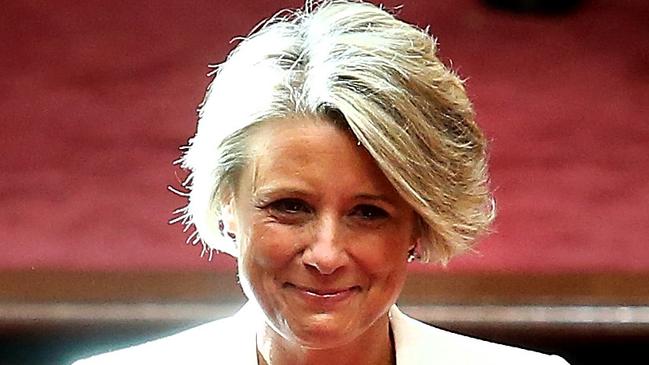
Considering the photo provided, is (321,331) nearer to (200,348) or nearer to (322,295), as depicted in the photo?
(322,295)

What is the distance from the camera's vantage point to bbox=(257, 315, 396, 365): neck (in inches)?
47.1

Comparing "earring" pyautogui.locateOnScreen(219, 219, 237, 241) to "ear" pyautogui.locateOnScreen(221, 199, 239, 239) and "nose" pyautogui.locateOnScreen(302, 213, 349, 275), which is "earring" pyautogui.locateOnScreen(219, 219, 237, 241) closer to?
"ear" pyautogui.locateOnScreen(221, 199, 239, 239)

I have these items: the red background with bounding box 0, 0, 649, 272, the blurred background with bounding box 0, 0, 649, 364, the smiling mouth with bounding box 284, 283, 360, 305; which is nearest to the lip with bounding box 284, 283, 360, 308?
the smiling mouth with bounding box 284, 283, 360, 305

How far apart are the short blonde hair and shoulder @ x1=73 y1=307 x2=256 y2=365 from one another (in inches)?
5.9

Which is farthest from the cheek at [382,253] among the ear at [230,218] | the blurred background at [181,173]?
the blurred background at [181,173]

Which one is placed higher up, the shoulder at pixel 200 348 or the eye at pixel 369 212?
the eye at pixel 369 212

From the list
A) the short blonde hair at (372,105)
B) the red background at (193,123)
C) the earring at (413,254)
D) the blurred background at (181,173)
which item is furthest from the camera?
the red background at (193,123)

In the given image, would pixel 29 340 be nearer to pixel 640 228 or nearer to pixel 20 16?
pixel 640 228

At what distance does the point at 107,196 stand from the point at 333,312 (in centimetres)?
120

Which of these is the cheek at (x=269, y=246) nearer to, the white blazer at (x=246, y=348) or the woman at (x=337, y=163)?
the woman at (x=337, y=163)

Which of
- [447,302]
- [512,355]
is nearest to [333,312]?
[512,355]

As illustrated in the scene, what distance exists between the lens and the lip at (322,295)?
1.11m

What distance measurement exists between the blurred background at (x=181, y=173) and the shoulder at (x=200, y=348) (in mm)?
590

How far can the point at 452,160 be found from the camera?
1.12 m
